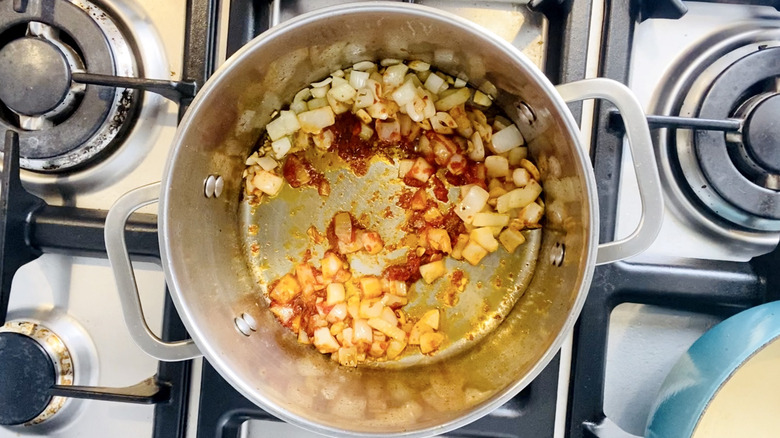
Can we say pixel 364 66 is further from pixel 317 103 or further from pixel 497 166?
pixel 497 166

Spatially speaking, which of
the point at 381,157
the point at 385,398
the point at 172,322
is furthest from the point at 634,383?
the point at 172,322

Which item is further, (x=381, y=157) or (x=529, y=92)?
(x=381, y=157)

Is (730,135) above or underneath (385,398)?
above

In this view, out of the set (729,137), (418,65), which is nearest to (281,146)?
(418,65)

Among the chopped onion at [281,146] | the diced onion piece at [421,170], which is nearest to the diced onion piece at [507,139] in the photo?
the diced onion piece at [421,170]

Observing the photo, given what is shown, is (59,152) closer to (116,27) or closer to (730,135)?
(116,27)

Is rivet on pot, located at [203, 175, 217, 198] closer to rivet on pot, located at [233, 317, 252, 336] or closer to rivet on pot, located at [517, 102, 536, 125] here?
rivet on pot, located at [233, 317, 252, 336]

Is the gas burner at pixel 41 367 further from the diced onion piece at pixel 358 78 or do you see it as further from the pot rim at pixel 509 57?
the diced onion piece at pixel 358 78

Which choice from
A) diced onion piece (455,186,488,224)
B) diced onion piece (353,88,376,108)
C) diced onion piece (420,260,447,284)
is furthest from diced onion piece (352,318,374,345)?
diced onion piece (353,88,376,108)
